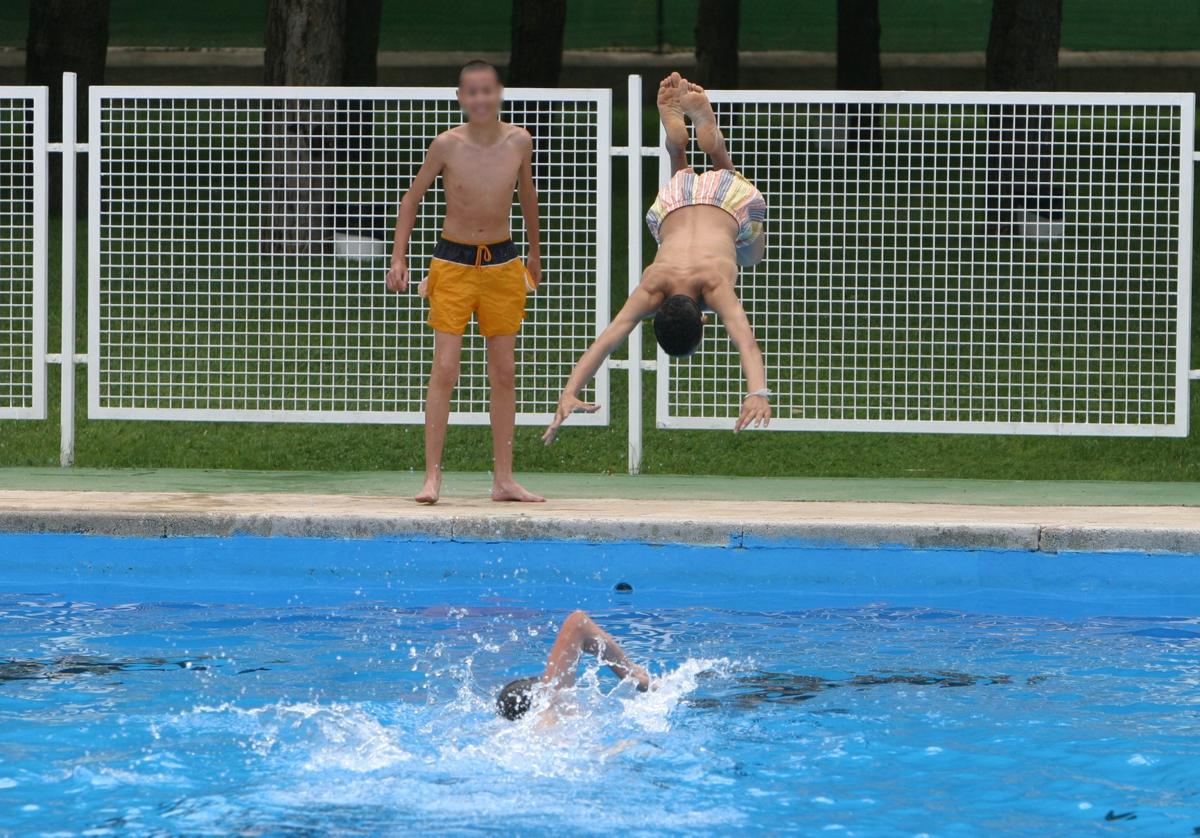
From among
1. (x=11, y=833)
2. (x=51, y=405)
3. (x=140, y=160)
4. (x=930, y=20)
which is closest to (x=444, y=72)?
(x=930, y=20)

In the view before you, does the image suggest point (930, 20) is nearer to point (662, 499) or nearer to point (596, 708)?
point (662, 499)

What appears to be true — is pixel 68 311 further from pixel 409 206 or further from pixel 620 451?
pixel 620 451

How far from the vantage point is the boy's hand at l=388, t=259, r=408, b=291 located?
30.7 ft

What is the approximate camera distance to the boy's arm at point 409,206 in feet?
30.6

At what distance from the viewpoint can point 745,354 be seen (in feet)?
26.5

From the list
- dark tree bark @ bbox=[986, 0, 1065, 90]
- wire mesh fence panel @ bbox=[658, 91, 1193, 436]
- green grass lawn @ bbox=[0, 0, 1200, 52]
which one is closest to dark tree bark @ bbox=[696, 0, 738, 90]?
dark tree bark @ bbox=[986, 0, 1065, 90]

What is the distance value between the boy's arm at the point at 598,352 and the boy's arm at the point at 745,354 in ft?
0.96

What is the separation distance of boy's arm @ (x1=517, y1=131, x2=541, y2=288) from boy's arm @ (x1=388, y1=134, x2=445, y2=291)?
401 millimetres

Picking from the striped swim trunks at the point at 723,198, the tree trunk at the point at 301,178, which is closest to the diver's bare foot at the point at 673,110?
the striped swim trunks at the point at 723,198

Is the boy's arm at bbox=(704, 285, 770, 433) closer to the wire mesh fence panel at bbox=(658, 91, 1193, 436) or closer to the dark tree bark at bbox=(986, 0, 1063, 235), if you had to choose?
the wire mesh fence panel at bbox=(658, 91, 1193, 436)

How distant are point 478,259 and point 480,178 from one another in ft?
1.31

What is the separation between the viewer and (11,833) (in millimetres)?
5488

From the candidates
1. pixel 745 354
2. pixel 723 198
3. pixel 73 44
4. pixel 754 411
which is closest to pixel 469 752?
pixel 754 411

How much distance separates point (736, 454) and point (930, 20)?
119ft
